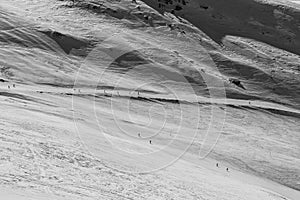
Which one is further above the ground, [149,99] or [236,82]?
[149,99]

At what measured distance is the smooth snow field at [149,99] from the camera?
2303 centimetres

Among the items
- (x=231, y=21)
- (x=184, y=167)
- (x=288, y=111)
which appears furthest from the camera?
(x=231, y=21)

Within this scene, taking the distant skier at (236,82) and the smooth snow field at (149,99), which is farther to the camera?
the distant skier at (236,82)

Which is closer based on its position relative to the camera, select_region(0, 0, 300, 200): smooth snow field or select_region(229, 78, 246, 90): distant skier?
select_region(0, 0, 300, 200): smooth snow field

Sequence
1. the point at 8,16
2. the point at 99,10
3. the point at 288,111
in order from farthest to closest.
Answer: the point at 99,10, the point at 8,16, the point at 288,111

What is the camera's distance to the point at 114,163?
25.2 meters

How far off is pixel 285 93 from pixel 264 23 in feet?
120

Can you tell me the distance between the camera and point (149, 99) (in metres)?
56.8

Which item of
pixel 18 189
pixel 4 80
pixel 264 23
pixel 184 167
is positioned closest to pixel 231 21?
pixel 264 23

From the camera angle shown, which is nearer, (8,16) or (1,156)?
(1,156)

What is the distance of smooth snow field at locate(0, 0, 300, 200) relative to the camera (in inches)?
907

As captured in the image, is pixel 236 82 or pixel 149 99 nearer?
→ pixel 149 99

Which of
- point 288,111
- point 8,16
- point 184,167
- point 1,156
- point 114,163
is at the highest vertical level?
point 8,16

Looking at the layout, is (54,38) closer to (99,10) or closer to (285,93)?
(99,10)
